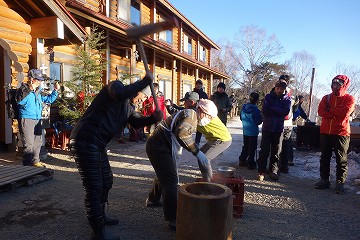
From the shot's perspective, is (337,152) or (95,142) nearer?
(95,142)

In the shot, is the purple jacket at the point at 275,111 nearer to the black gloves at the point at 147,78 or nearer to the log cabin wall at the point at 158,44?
the black gloves at the point at 147,78

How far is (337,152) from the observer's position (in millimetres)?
4730

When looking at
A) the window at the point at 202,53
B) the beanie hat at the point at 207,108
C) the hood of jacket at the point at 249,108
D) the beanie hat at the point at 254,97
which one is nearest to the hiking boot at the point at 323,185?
the hood of jacket at the point at 249,108

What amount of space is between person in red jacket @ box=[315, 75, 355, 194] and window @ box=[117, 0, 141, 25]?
361 inches

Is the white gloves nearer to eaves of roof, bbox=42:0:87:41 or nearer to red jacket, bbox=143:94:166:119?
eaves of roof, bbox=42:0:87:41

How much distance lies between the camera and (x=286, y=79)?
5480 millimetres

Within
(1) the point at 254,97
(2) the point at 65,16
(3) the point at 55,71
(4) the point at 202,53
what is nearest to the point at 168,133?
(1) the point at 254,97

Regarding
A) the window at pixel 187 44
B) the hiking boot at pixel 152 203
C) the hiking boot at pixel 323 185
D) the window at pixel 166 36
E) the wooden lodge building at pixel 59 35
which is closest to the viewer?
the hiking boot at pixel 152 203

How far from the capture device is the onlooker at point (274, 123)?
5188mm

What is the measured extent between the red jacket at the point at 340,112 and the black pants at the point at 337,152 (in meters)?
0.11

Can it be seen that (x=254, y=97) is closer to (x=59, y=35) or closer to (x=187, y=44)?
(x=59, y=35)

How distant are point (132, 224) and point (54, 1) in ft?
16.7

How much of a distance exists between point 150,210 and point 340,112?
3.51m

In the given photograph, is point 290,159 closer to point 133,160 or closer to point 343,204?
point 343,204
